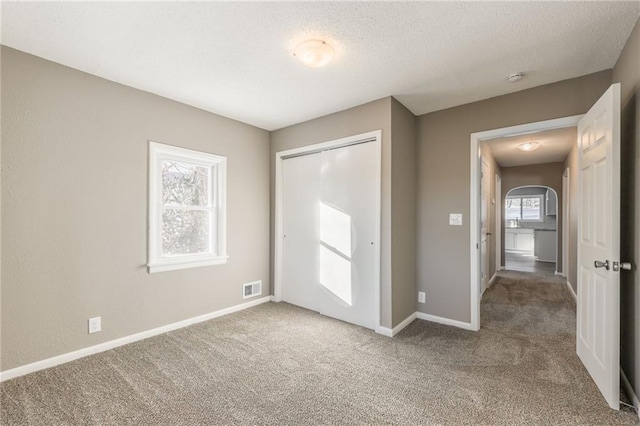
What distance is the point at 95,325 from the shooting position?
102 inches

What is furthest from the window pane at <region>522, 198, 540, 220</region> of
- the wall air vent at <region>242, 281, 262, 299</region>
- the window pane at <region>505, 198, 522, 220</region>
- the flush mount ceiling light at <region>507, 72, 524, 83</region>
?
the wall air vent at <region>242, 281, 262, 299</region>

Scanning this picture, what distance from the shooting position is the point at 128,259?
111 inches

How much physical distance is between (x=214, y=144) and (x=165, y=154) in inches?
23.8

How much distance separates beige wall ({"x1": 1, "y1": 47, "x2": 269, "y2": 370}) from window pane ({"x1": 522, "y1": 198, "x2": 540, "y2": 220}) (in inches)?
400

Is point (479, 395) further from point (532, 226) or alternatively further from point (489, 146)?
point (532, 226)

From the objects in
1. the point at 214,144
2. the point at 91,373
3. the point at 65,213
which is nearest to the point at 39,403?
the point at 91,373

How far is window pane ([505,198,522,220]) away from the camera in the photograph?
379 inches

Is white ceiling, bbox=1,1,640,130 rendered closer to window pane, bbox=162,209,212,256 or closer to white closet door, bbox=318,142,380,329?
white closet door, bbox=318,142,380,329

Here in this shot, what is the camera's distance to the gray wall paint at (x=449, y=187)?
298 cm

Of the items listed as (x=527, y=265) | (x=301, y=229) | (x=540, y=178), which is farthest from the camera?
(x=527, y=265)

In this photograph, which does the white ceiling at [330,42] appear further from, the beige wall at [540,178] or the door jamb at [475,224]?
the beige wall at [540,178]

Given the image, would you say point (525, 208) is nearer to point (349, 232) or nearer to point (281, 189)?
point (349, 232)

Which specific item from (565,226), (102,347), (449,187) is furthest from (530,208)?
(102,347)

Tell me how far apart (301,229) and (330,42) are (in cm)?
236
